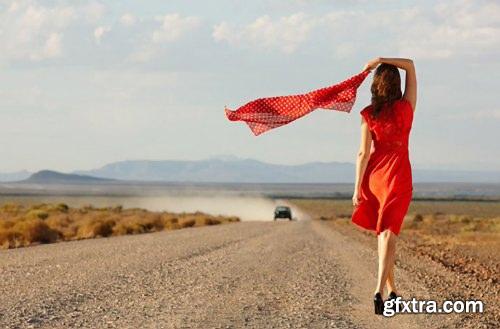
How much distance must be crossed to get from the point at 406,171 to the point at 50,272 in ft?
31.7

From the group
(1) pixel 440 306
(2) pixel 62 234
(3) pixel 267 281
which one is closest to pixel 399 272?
(3) pixel 267 281

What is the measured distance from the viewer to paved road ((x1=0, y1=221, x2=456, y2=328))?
1045cm

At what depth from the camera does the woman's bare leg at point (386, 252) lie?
29.2 ft

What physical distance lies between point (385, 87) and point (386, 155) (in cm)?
58

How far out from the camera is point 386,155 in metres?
8.82

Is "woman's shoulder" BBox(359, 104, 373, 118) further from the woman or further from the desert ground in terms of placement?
the desert ground

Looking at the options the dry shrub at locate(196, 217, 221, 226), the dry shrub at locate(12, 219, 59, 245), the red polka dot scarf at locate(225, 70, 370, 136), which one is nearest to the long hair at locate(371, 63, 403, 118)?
the red polka dot scarf at locate(225, 70, 370, 136)

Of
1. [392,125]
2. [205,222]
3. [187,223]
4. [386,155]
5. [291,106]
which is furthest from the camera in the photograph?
[205,222]

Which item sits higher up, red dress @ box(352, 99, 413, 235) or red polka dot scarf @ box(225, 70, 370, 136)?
red polka dot scarf @ box(225, 70, 370, 136)

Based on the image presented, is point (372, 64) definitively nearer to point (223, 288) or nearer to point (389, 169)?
point (389, 169)

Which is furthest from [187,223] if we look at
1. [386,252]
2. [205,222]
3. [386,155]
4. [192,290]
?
[386,155]

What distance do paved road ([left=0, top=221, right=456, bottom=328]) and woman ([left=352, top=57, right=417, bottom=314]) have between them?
1676mm

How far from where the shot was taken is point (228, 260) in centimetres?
2033

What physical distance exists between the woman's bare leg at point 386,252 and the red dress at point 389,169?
0.07m
